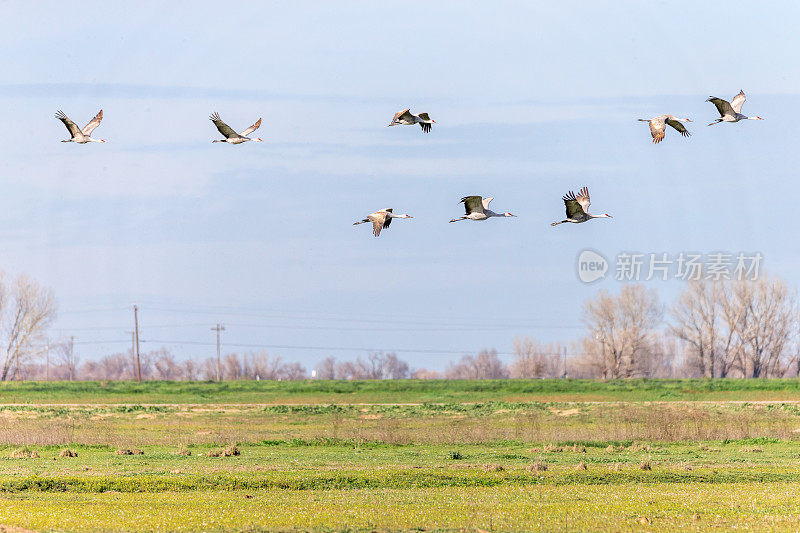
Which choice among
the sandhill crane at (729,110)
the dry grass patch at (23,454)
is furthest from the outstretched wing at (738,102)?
the dry grass patch at (23,454)

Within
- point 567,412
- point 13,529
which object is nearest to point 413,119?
point 13,529

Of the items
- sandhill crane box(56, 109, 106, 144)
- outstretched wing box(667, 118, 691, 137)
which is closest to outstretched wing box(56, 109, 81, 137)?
sandhill crane box(56, 109, 106, 144)

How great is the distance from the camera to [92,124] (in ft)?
102

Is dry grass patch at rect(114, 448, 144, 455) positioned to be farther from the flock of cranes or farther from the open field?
the open field

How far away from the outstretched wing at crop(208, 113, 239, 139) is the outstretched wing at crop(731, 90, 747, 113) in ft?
46.4

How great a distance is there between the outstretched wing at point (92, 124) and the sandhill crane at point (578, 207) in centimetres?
1364

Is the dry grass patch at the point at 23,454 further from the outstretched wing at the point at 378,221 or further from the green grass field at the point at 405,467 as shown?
the outstretched wing at the point at 378,221

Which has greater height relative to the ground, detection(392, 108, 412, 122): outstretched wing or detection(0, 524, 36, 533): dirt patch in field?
detection(392, 108, 412, 122): outstretched wing

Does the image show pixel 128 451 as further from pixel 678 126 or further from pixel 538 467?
pixel 678 126

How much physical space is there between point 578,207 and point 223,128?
9.99m

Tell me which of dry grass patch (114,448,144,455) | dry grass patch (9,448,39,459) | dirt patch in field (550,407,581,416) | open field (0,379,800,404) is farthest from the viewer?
open field (0,379,800,404)

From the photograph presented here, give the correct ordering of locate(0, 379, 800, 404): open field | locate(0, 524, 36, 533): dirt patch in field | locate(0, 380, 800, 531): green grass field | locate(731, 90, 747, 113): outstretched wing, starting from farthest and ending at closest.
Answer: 1. locate(0, 379, 800, 404): open field
2. locate(731, 90, 747, 113): outstretched wing
3. locate(0, 380, 800, 531): green grass field
4. locate(0, 524, 36, 533): dirt patch in field

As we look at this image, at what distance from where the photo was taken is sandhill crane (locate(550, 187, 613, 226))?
2844 cm

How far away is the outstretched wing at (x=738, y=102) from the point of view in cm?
3019
